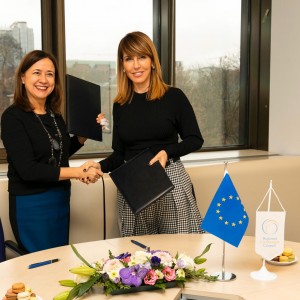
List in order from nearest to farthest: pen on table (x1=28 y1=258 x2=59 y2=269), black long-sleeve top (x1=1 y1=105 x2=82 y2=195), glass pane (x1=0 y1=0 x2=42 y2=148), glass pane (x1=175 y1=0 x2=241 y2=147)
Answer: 1. pen on table (x1=28 y1=258 x2=59 y2=269)
2. black long-sleeve top (x1=1 y1=105 x2=82 y2=195)
3. glass pane (x1=0 y1=0 x2=42 y2=148)
4. glass pane (x1=175 y1=0 x2=241 y2=147)

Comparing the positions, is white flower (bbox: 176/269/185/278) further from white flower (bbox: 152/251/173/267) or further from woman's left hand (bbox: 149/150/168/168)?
woman's left hand (bbox: 149/150/168/168)

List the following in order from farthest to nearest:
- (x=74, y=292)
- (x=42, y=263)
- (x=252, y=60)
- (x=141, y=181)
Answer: (x=252, y=60)
(x=141, y=181)
(x=42, y=263)
(x=74, y=292)

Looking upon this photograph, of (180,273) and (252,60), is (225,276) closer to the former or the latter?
(180,273)

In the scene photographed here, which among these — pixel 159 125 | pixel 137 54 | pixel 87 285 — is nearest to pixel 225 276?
pixel 87 285

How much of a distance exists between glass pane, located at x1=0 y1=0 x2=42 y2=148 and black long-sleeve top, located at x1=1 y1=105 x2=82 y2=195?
0.77 meters

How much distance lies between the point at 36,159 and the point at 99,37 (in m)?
1.30

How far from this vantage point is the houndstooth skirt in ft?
7.14

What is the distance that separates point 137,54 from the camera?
2129mm

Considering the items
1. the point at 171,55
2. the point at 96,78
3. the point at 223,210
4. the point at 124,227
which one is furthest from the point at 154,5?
the point at 223,210

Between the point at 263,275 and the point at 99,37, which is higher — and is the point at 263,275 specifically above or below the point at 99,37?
below

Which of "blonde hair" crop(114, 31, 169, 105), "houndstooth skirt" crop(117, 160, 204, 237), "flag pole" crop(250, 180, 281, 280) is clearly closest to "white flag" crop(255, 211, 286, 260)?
"flag pole" crop(250, 180, 281, 280)

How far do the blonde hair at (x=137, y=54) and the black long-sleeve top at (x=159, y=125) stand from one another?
33 millimetres

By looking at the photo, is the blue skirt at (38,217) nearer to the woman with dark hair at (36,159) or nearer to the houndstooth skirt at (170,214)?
the woman with dark hair at (36,159)

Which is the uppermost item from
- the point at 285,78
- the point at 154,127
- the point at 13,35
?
the point at 13,35
